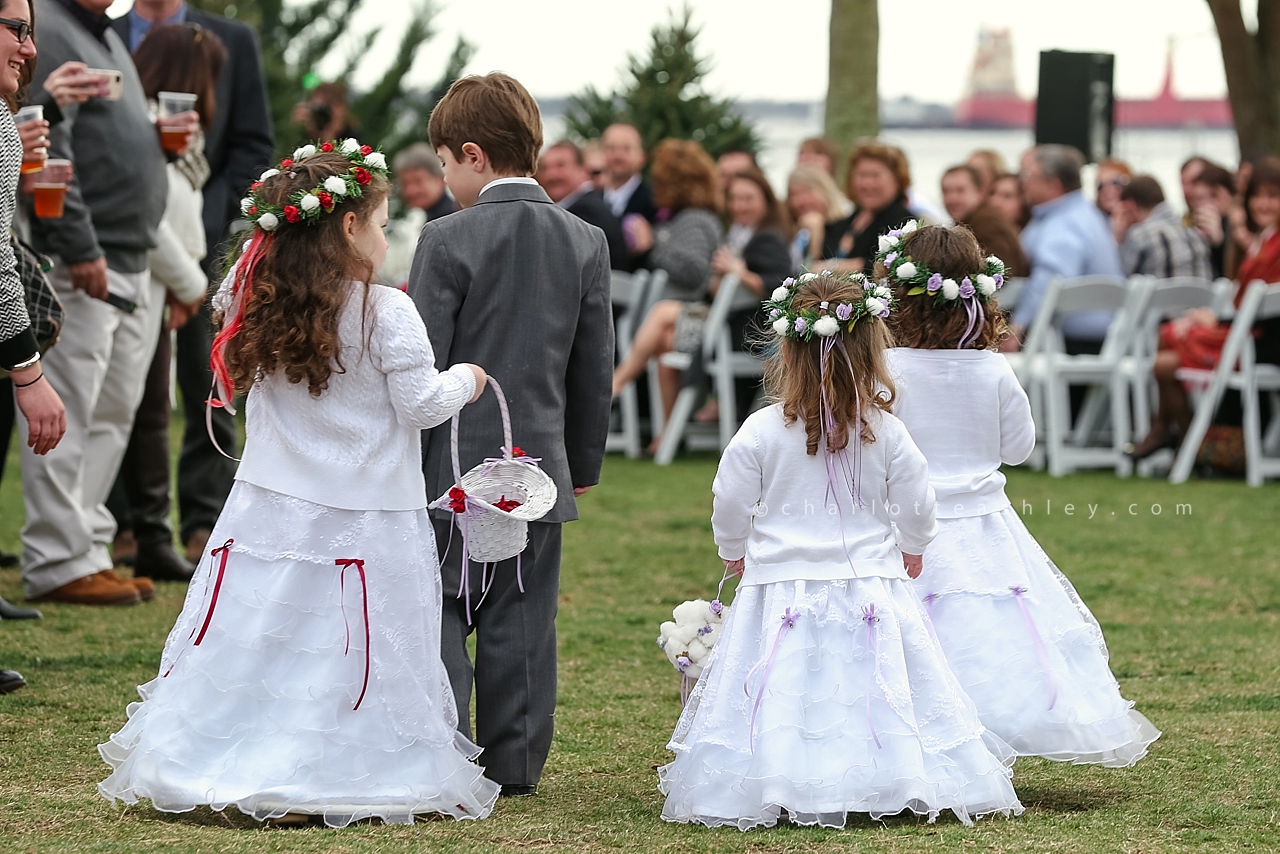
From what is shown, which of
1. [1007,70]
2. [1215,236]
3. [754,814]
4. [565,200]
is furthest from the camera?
[1007,70]

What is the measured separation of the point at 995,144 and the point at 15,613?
37.3 metres

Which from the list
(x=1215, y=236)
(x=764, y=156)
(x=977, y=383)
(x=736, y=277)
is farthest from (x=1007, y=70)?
(x=977, y=383)

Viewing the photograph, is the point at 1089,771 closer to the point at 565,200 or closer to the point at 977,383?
the point at 977,383

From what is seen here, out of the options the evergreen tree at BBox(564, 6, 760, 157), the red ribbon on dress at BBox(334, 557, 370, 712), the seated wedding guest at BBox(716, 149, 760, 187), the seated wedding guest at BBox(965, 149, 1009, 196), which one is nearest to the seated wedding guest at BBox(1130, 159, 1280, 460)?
the seated wedding guest at BBox(965, 149, 1009, 196)

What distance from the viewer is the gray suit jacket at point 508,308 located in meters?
3.56

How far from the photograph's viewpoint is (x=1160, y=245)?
10570 millimetres

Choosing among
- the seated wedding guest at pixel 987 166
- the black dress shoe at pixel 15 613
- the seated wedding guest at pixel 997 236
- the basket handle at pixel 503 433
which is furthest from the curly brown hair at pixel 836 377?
the seated wedding guest at pixel 987 166

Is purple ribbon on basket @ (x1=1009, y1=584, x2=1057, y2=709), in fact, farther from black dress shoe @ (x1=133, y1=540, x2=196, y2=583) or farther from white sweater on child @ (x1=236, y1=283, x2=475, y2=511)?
black dress shoe @ (x1=133, y1=540, x2=196, y2=583)

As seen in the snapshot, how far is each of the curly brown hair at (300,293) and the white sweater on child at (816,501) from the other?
84cm

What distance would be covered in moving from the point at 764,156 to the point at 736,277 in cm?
1226

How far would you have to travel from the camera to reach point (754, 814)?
10.8 feet

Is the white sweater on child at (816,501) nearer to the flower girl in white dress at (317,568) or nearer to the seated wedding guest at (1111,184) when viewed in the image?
the flower girl in white dress at (317,568)

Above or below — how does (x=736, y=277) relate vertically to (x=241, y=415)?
above

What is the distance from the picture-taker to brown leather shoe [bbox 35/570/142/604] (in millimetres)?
5645
